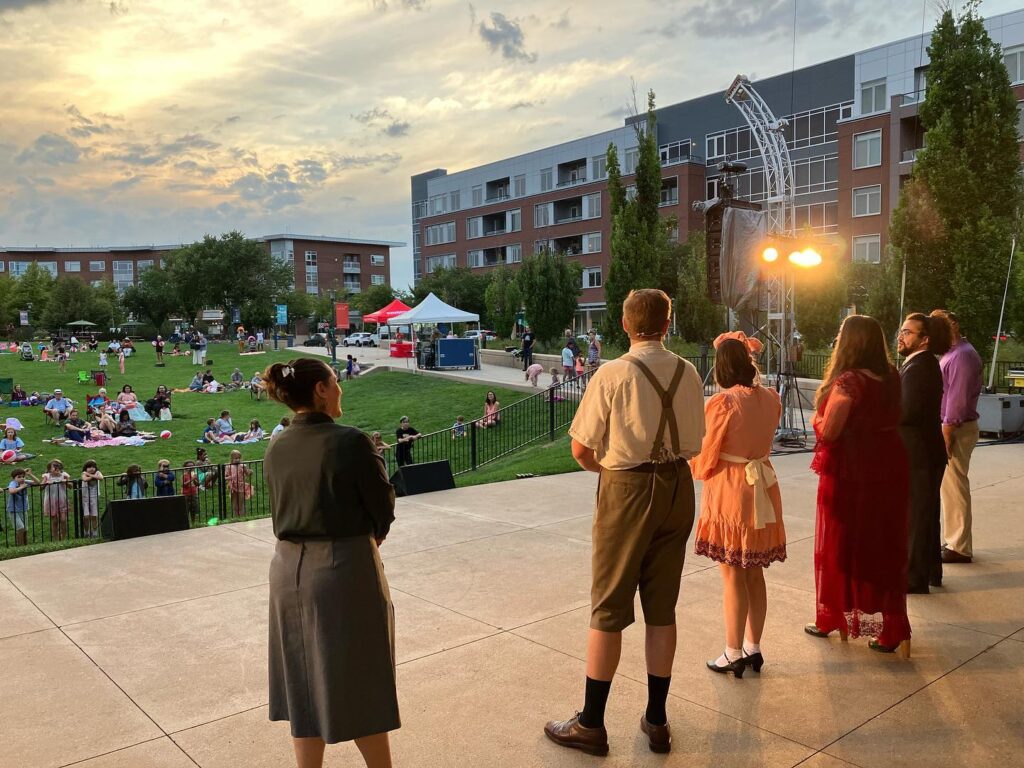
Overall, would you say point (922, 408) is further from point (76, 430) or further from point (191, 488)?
point (76, 430)

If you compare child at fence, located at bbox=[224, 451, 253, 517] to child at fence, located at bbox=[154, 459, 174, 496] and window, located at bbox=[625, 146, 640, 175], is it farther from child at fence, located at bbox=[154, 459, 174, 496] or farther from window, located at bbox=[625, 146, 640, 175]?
window, located at bbox=[625, 146, 640, 175]

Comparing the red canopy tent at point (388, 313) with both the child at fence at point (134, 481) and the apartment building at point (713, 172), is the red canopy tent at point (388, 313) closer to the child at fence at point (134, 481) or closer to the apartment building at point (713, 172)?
the apartment building at point (713, 172)

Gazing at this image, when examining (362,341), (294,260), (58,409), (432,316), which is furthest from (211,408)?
(294,260)

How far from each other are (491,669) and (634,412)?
1.90 metres

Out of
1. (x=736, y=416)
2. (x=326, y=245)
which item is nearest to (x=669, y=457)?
(x=736, y=416)

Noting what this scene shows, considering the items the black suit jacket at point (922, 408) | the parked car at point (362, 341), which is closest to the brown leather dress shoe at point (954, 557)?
the black suit jacket at point (922, 408)

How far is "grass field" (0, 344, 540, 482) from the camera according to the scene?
19781 millimetres

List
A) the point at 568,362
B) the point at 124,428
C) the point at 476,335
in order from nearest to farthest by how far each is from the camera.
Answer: the point at 124,428 < the point at 568,362 < the point at 476,335

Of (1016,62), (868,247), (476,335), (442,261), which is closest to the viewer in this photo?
(476,335)

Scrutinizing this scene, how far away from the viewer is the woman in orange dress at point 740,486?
13.6 ft

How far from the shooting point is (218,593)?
5.92m

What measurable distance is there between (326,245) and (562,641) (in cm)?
11022

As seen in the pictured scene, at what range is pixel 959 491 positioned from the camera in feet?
20.4

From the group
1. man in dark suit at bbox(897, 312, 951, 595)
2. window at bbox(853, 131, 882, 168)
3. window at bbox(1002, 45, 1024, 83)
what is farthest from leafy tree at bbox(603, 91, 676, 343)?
window at bbox(1002, 45, 1024, 83)
